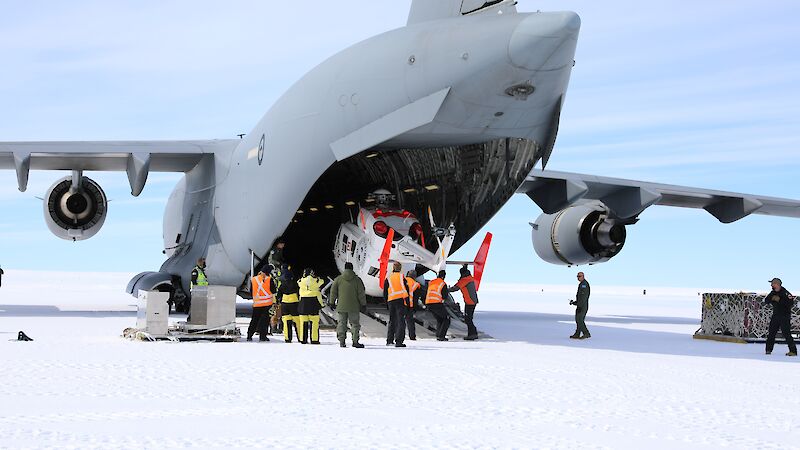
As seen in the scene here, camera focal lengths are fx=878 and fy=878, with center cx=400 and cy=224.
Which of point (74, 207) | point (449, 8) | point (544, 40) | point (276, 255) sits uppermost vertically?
point (449, 8)

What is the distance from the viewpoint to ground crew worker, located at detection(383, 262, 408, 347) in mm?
12969

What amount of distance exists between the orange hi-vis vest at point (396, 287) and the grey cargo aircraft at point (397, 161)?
6.71 feet

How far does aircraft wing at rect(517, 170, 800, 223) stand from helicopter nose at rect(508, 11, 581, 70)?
5.75 metres

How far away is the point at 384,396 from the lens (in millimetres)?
7480

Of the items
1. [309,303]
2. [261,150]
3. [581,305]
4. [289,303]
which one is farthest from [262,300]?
[581,305]

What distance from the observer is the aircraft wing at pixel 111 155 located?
18312 millimetres

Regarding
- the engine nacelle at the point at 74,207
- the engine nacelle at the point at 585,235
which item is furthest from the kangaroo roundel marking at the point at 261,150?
the engine nacelle at the point at 585,235

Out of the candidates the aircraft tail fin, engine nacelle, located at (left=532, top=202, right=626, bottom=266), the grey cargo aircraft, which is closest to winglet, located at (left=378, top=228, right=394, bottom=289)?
the grey cargo aircraft

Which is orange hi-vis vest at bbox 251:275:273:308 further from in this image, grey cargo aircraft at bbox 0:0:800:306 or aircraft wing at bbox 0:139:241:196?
aircraft wing at bbox 0:139:241:196

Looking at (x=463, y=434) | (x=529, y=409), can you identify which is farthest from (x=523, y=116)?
(x=463, y=434)

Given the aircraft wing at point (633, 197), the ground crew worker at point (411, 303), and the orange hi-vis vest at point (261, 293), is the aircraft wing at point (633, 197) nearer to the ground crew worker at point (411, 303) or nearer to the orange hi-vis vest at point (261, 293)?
the ground crew worker at point (411, 303)

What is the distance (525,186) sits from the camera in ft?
61.6

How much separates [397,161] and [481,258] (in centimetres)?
265

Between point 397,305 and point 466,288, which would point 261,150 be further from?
point 397,305
